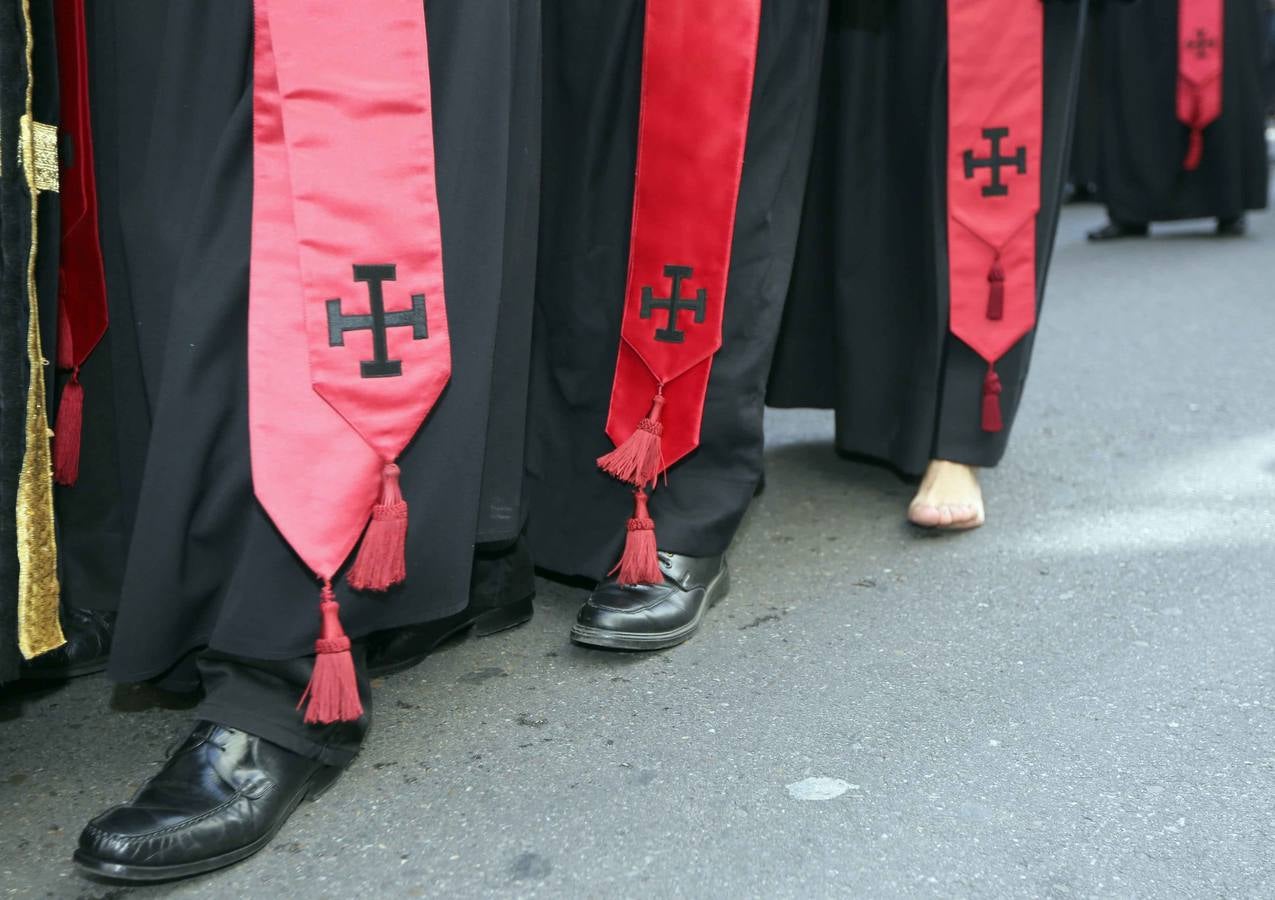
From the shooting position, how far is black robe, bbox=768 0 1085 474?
1968 mm

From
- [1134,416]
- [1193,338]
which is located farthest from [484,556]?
[1193,338]

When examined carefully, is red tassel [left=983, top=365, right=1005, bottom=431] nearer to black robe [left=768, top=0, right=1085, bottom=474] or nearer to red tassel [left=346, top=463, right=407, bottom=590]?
black robe [left=768, top=0, right=1085, bottom=474]

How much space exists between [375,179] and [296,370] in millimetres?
195

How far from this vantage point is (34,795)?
1.35 metres

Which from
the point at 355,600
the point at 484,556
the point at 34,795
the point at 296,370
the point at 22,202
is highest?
the point at 22,202

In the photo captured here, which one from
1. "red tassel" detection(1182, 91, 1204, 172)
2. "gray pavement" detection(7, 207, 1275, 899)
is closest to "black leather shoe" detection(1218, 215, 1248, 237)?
"red tassel" detection(1182, 91, 1204, 172)

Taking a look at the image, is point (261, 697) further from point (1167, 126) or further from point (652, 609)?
point (1167, 126)

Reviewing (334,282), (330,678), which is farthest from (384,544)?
(334,282)

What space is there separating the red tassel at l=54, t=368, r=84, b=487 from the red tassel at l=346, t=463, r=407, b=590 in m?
0.45

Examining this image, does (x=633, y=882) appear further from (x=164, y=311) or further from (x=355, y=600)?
(x=164, y=311)

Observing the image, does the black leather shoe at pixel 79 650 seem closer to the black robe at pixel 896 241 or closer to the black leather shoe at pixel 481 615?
the black leather shoe at pixel 481 615

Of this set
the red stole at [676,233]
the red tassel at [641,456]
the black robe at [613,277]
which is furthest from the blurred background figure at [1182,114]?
the red tassel at [641,456]

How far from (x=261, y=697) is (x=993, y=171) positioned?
4.22ft

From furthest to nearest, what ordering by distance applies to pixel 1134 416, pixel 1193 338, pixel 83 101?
pixel 1193 338
pixel 1134 416
pixel 83 101
